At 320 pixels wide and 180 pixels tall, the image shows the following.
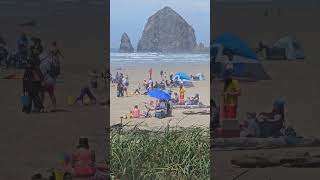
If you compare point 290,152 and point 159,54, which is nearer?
point 290,152

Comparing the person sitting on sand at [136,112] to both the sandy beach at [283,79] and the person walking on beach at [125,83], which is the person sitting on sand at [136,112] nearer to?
the person walking on beach at [125,83]

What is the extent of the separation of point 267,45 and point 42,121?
1773mm

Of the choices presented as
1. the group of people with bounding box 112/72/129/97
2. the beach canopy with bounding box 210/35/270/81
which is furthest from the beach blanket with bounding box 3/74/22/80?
the beach canopy with bounding box 210/35/270/81

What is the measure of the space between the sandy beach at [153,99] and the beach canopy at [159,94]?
70mm

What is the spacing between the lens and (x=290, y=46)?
4.07 metres

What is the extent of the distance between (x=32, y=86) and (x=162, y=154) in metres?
1.28

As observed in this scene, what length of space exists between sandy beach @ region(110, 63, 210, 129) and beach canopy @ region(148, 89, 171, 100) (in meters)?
0.07

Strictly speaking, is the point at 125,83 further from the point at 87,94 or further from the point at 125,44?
the point at 87,94

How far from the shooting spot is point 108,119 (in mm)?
4023

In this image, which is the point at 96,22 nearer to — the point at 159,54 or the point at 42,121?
the point at 42,121

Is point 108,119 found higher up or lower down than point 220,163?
higher up

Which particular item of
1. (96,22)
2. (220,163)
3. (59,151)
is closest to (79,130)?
(59,151)

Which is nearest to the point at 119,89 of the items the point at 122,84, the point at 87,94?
the point at 122,84

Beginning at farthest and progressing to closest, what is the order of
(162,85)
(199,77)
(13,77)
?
(162,85), (199,77), (13,77)
